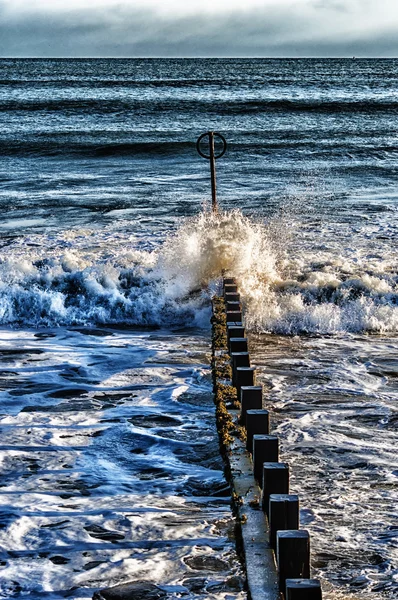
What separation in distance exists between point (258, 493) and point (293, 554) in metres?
1.08

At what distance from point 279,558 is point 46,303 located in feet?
25.5

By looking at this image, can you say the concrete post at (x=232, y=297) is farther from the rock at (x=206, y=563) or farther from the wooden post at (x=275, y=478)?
the wooden post at (x=275, y=478)

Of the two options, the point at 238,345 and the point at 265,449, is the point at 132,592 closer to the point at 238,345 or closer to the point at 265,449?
the point at 265,449

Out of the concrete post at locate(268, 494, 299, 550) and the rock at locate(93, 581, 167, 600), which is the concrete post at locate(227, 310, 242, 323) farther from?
the concrete post at locate(268, 494, 299, 550)

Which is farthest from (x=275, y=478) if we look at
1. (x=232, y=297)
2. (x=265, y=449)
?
(x=232, y=297)

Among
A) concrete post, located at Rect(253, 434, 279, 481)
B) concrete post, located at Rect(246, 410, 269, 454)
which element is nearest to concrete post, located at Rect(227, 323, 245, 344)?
concrete post, located at Rect(246, 410, 269, 454)

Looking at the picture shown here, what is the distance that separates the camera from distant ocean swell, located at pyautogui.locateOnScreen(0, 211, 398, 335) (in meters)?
10.3

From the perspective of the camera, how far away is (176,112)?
39.0 metres

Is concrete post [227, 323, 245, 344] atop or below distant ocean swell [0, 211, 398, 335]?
atop

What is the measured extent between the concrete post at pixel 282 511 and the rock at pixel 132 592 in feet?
2.71

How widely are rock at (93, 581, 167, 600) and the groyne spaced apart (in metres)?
0.53

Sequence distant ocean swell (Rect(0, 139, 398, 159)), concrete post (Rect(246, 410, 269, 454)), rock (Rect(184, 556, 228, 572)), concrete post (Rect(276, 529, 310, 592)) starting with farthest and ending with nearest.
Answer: distant ocean swell (Rect(0, 139, 398, 159)) → concrete post (Rect(246, 410, 269, 454)) → rock (Rect(184, 556, 228, 572)) → concrete post (Rect(276, 529, 310, 592))

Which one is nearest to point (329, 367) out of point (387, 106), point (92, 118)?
point (92, 118)

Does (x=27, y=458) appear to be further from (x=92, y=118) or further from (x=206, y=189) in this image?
(x=92, y=118)
